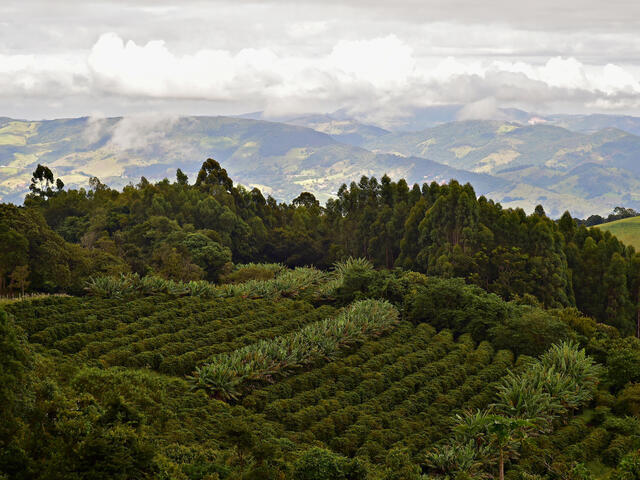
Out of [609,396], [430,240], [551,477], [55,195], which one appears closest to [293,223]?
[430,240]

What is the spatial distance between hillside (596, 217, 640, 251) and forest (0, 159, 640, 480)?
3801 centimetres

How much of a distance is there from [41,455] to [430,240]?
1617 inches

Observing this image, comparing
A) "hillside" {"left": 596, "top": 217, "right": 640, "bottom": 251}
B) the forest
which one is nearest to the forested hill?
the forest

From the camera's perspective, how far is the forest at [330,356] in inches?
540

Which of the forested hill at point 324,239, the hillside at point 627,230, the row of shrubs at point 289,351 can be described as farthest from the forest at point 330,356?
the hillside at point 627,230

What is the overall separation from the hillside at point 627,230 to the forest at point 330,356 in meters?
38.0

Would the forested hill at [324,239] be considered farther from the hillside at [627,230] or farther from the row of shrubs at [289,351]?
the hillside at [627,230]

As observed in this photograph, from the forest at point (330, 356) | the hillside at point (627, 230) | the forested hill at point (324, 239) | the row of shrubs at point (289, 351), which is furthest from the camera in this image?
the hillside at point (627, 230)

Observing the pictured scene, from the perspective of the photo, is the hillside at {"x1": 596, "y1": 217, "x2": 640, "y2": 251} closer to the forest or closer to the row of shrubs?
the forest

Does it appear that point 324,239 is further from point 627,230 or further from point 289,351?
point 627,230

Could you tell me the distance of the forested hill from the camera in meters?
37.7

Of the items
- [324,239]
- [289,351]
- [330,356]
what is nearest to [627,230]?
[324,239]

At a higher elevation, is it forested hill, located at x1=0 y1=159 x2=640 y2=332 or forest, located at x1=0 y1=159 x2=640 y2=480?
forested hill, located at x1=0 y1=159 x2=640 y2=332

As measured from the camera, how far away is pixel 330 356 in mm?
26531
